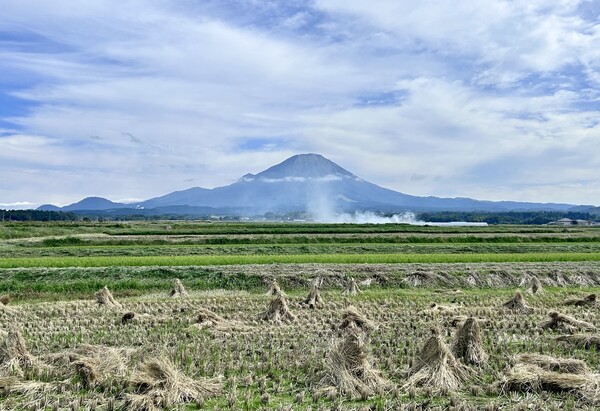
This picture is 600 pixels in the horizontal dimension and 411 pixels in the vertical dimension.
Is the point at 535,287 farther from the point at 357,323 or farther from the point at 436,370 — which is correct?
the point at 436,370

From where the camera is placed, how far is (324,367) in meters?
9.11

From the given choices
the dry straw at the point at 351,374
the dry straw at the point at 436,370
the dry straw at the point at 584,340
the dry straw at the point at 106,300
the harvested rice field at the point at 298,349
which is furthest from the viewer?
the dry straw at the point at 106,300

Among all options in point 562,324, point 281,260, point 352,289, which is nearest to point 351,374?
point 562,324

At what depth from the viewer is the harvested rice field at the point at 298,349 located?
25.8ft

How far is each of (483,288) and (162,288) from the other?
1411 centimetres

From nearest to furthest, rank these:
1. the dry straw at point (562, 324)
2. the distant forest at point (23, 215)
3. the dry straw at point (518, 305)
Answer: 1. the dry straw at point (562, 324)
2. the dry straw at point (518, 305)
3. the distant forest at point (23, 215)

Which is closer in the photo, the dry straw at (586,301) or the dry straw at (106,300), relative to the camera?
the dry straw at (586,301)

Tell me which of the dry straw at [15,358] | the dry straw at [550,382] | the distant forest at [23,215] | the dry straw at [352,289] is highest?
the distant forest at [23,215]

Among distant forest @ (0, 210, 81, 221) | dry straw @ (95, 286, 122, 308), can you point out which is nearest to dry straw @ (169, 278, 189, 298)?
dry straw @ (95, 286, 122, 308)

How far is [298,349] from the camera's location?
10680 mm

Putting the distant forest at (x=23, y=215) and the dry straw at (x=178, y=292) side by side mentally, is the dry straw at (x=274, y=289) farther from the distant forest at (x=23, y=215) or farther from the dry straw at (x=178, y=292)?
the distant forest at (x=23, y=215)

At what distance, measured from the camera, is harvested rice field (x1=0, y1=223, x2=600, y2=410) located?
7.86 metres

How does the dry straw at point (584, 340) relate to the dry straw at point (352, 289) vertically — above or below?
above

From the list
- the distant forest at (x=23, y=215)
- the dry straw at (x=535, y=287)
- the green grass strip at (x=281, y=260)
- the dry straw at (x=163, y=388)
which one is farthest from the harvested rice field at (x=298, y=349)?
the distant forest at (x=23, y=215)
